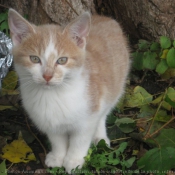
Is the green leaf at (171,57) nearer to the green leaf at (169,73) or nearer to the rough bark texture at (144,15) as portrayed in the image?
the green leaf at (169,73)

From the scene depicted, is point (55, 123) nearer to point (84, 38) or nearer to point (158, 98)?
point (84, 38)

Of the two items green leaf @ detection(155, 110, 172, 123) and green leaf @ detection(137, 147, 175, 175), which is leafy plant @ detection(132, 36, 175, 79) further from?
green leaf @ detection(137, 147, 175, 175)

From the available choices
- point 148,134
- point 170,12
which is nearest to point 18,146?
point 148,134

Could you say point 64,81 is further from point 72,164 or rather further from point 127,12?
point 127,12

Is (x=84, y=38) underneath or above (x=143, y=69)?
above

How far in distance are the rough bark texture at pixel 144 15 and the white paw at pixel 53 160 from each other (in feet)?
5.05

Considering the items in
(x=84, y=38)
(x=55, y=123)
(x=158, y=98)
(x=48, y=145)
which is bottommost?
(x=48, y=145)

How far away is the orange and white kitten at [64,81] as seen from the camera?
2.09 m

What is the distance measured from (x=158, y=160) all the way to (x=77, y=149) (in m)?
0.52

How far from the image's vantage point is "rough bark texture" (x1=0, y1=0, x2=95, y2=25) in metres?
3.34

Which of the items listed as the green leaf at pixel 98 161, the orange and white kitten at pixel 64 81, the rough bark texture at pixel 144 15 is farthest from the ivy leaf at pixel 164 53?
the green leaf at pixel 98 161

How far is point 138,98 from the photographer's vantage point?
3.07m

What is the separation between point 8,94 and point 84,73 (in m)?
0.99

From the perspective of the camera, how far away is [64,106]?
2240mm
